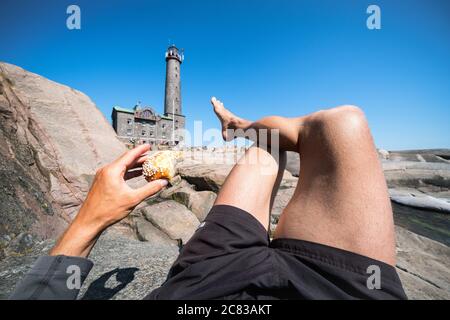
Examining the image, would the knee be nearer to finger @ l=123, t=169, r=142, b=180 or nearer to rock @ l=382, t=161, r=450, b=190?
finger @ l=123, t=169, r=142, b=180

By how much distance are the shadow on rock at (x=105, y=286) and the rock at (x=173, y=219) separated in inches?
51.1

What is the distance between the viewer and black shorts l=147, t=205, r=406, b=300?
0.96 meters

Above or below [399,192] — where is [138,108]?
above

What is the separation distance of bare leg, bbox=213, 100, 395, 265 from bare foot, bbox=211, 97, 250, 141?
96cm

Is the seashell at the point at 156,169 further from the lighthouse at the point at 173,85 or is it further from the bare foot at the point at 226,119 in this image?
the lighthouse at the point at 173,85

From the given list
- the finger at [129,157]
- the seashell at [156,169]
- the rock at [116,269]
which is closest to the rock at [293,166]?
the rock at [116,269]

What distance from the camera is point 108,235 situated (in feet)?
11.0

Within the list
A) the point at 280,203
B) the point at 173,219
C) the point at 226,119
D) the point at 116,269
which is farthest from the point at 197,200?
the point at 226,119

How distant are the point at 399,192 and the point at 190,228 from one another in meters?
4.98

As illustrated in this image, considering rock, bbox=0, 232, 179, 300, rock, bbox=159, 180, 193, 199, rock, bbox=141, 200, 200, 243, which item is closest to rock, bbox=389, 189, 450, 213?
rock, bbox=141, 200, 200, 243

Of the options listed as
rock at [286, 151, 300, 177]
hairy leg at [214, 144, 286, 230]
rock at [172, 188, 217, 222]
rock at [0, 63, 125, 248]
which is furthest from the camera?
rock at [286, 151, 300, 177]

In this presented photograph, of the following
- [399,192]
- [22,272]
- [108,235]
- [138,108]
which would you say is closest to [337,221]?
[22,272]

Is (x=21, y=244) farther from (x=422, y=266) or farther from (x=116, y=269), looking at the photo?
(x=422, y=266)
